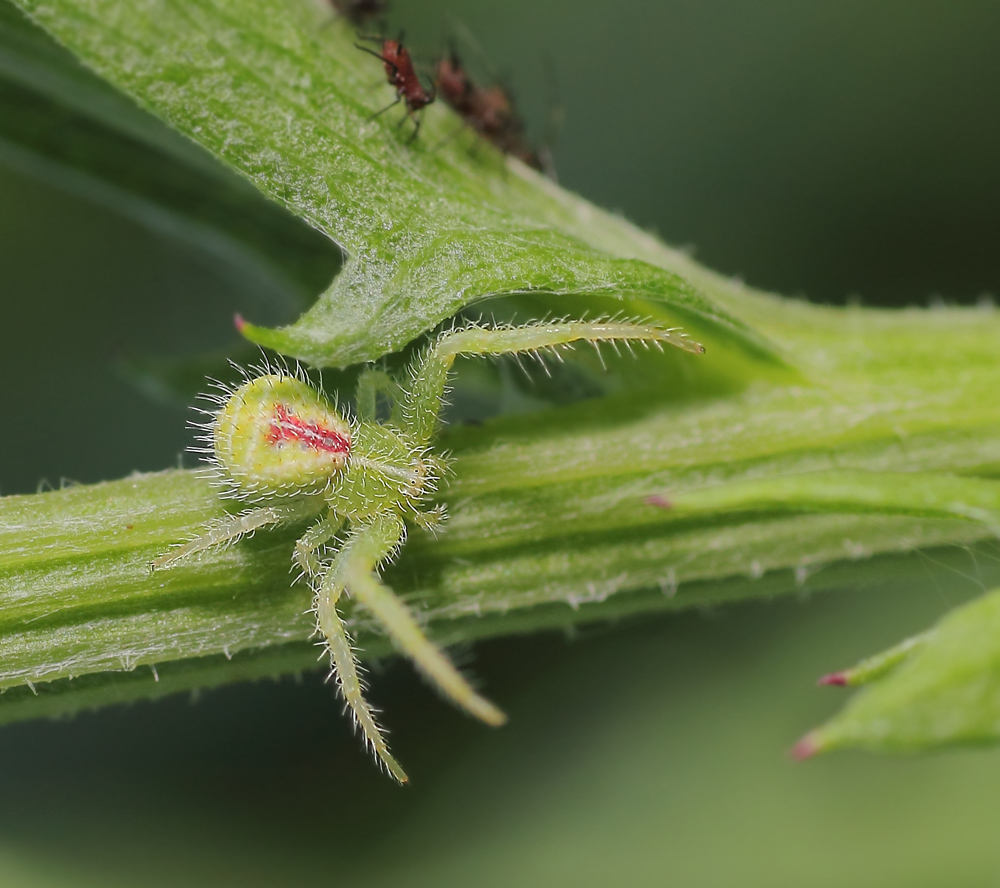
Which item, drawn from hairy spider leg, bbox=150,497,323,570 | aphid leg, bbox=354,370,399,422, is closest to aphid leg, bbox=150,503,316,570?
hairy spider leg, bbox=150,497,323,570

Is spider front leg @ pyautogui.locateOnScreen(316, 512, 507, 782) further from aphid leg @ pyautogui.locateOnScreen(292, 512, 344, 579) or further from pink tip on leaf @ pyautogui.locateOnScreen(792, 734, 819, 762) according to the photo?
pink tip on leaf @ pyautogui.locateOnScreen(792, 734, 819, 762)

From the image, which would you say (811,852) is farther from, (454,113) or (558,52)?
(558,52)

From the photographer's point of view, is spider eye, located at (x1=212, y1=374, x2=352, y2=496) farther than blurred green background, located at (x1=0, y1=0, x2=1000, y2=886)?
No

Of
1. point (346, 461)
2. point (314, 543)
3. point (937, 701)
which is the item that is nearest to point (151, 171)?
point (346, 461)

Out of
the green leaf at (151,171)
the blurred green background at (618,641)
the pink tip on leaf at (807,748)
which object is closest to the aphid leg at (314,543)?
the green leaf at (151,171)

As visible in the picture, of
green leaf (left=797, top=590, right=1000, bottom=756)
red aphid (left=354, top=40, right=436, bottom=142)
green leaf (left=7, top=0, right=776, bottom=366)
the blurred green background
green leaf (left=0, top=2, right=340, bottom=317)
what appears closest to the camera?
green leaf (left=797, top=590, right=1000, bottom=756)

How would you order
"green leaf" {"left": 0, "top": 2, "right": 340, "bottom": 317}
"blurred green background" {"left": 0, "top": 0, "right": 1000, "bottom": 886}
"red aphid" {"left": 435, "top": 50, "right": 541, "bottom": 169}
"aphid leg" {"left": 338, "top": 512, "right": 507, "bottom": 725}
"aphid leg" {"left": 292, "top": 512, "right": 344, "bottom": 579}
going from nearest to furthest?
"aphid leg" {"left": 338, "top": 512, "right": 507, "bottom": 725}, "aphid leg" {"left": 292, "top": 512, "right": 344, "bottom": 579}, "green leaf" {"left": 0, "top": 2, "right": 340, "bottom": 317}, "red aphid" {"left": 435, "top": 50, "right": 541, "bottom": 169}, "blurred green background" {"left": 0, "top": 0, "right": 1000, "bottom": 886}

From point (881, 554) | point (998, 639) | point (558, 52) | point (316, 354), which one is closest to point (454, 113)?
point (316, 354)

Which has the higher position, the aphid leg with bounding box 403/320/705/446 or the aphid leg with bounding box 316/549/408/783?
the aphid leg with bounding box 403/320/705/446
